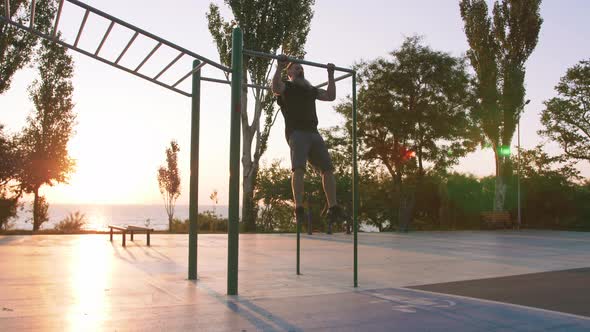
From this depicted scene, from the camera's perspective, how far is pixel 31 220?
62.4 ft

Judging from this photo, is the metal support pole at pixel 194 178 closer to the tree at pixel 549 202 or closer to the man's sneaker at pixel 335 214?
the man's sneaker at pixel 335 214

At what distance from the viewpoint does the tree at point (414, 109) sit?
1869 cm

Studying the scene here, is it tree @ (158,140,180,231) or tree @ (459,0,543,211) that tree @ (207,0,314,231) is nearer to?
tree @ (158,140,180,231)

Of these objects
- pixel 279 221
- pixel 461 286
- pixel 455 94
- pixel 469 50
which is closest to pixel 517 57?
pixel 469 50

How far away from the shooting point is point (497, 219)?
2200 cm

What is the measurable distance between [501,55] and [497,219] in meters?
6.74

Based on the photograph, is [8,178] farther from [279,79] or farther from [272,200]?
[279,79]

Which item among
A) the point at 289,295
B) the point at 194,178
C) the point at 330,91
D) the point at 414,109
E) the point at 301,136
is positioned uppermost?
the point at 414,109

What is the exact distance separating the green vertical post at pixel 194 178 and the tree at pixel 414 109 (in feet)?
43.7

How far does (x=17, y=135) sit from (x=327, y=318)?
59.1 ft

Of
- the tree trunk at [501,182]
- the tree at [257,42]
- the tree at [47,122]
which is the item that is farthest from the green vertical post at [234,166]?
the tree trunk at [501,182]

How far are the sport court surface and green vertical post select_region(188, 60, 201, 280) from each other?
279mm

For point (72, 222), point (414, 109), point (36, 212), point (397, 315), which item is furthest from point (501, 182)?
point (397, 315)

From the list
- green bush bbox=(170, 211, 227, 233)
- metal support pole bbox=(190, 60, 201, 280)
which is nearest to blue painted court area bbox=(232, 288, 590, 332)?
metal support pole bbox=(190, 60, 201, 280)
